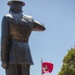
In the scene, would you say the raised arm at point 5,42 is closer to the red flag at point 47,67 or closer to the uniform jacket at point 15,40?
the uniform jacket at point 15,40

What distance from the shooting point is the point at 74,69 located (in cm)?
3706

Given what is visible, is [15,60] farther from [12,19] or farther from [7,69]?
[12,19]

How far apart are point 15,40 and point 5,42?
10.1 inches

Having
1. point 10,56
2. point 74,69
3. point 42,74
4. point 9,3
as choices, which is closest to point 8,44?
point 10,56

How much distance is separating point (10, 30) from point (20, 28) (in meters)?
0.24

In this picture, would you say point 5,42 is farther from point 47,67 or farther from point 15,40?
point 47,67

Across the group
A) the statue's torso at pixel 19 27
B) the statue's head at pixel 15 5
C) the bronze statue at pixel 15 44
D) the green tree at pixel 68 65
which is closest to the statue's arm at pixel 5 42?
the bronze statue at pixel 15 44

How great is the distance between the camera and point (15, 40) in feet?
31.8

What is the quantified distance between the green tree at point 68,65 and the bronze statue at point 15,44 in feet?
89.4

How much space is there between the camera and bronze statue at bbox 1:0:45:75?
31.3 ft

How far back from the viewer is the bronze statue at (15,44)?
9.55m

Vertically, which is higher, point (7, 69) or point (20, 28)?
point (20, 28)

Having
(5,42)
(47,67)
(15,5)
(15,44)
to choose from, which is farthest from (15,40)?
(47,67)

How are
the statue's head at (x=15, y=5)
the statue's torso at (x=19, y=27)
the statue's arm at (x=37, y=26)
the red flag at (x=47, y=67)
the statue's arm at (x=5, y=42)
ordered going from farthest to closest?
the red flag at (x=47, y=67) < the statue's arm at (x=37, y=26) < the statue's head at (x=15, y=5) < the statue's torso at (x=19, y=27) < the statue's arm at (x=5, y=42)
